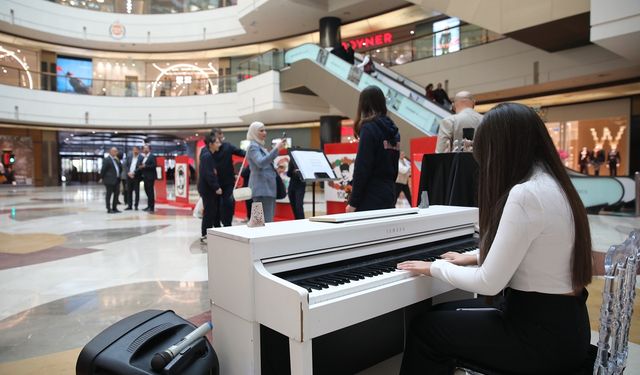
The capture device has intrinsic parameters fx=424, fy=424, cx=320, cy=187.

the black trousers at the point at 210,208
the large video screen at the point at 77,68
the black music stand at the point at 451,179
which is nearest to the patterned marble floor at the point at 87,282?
the black trousers at the point at 210,208

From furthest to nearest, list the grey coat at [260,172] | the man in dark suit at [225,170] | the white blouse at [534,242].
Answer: the man in dark suit at [225,170] < the grey coat at [260,172] < the white blouse at [534,242]

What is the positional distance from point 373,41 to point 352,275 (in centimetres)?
1956

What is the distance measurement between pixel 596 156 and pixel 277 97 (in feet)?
38.5

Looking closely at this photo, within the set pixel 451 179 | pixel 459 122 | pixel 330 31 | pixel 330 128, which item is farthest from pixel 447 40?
pixel 451 179

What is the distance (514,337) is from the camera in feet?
4.82

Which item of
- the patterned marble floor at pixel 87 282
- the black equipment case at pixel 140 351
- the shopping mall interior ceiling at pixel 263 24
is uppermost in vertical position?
the shopping mall interior ceiling at pixel 263 24

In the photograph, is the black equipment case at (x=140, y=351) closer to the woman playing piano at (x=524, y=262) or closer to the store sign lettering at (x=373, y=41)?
the woman playing piano at (x=524, y=262)

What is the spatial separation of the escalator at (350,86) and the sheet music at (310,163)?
243 inches

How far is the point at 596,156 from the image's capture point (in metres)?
14.7

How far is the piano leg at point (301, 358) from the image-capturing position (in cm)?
140

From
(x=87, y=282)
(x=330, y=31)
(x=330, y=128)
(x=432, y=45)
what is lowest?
(x=87, y=282)

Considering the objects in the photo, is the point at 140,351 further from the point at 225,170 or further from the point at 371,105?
the point at 225,170

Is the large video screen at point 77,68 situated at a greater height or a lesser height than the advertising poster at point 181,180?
greater

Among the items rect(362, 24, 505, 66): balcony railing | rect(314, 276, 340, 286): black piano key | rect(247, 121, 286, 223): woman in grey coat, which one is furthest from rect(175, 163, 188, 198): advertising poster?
rect(314, 276, 340, 286): black piano key
